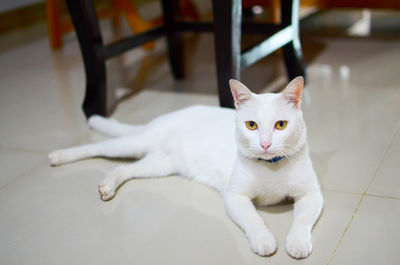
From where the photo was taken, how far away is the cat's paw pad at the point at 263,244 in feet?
3.72

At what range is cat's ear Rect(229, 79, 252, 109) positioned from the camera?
1175 millimetres

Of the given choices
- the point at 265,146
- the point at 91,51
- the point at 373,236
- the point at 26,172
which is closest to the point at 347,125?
the point at 373,236

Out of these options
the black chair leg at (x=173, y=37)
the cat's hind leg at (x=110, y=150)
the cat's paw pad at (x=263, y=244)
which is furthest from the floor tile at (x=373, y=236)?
the black chair leg at (x=173, y=37)

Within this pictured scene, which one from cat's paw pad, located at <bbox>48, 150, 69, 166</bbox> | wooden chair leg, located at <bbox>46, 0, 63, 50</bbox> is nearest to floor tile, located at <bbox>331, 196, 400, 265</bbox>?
cat's paw pad, located at <bbox>48, 150, 69, 166</bbox>

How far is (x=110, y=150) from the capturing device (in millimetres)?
1616

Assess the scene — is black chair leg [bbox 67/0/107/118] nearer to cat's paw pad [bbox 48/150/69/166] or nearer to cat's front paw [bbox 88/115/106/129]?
cat's front paw [bbox 88/115/106/129]

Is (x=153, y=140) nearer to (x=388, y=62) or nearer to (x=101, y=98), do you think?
(x=101, y=98)

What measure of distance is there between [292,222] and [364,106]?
0.89m

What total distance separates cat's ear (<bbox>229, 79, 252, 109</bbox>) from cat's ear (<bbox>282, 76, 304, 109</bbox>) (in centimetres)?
9

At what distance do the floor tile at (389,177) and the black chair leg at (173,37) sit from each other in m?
1.19

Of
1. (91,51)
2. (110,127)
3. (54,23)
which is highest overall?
(91,51)

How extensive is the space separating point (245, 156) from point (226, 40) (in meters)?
0.61

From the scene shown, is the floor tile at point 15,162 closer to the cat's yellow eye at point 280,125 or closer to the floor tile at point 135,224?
the floor tile at point 135,224

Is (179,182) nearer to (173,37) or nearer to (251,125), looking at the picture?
(251,125)
